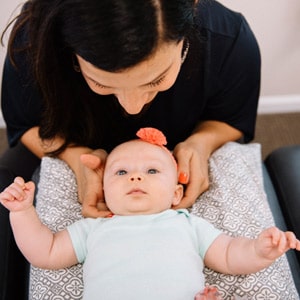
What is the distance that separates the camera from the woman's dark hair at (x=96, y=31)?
81cm

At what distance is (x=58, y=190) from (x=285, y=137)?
1362 millimetres

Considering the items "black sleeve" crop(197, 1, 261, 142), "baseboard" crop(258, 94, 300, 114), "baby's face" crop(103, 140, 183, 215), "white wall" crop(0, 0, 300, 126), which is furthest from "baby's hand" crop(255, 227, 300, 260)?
"baseboard" crop(258, 94, 300, 114)

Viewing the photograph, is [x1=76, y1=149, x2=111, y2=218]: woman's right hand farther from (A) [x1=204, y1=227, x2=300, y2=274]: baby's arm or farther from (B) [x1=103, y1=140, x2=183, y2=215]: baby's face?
(A) [x1=204, y1=227, x2=300, y2=274]: baby's arm

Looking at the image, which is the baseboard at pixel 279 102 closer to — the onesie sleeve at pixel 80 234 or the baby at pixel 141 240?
the baby at pixel 141 240

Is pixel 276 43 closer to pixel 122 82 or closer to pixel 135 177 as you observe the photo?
pixel 135 177

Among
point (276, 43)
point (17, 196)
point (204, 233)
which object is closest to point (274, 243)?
point (204, 233)

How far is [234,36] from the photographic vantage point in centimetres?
129

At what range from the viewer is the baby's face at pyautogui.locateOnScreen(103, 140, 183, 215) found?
113 cm

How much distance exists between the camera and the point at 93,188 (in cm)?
124

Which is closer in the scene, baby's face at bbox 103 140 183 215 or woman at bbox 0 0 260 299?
woman at bbox 0 0 260 299

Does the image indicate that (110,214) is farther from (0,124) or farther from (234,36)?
(0,124)

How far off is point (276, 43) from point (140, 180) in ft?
4.32

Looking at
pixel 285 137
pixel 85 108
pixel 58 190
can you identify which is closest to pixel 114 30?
pixel 85 108

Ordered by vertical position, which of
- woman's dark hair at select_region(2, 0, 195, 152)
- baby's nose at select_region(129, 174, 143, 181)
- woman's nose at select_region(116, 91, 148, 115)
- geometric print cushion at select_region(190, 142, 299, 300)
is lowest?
geometric print cushion at select_region(190, 142, 299, 300)
